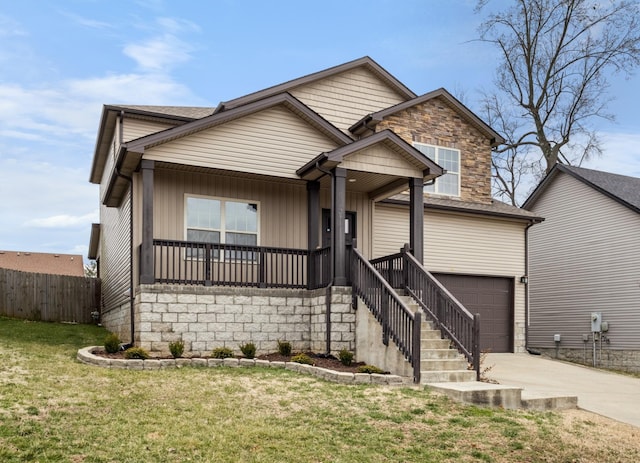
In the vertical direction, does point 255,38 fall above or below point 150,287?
above

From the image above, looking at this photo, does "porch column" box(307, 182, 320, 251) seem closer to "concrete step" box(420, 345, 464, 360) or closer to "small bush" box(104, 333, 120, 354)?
"concrete step" box(420, 345, 464, 360)

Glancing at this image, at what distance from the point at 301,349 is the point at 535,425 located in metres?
6.03

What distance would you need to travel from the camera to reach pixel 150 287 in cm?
1305

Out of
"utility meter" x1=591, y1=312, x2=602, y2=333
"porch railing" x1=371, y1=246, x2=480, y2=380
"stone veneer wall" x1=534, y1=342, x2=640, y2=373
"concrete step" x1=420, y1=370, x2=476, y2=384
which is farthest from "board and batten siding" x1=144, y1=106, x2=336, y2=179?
"stone veneer wall" x1=534, y1=342, x2=640, y2=373

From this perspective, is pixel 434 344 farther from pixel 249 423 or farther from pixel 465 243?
pixel 465 243

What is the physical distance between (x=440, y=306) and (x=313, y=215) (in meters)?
3.76

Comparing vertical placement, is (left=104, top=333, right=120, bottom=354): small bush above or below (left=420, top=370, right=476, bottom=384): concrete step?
above

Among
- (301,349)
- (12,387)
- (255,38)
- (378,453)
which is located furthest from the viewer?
(255,38)

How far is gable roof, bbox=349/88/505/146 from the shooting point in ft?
63.0

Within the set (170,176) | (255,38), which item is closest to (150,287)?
(170,176)

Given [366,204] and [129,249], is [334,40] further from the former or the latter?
[129,249]

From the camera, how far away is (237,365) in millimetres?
12164

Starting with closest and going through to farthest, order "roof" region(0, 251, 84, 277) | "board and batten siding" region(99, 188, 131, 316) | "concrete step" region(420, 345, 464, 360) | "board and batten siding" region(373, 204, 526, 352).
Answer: "concrete step" region(420, 345, 464, 360) → "board and batten siding" region(99, 188, 131, 316) → "board and batten siding" region(373, 204, 526, 352) → "roof" region(0, 251, 84, 277)

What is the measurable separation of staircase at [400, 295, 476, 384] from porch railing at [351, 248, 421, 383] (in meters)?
0.31
